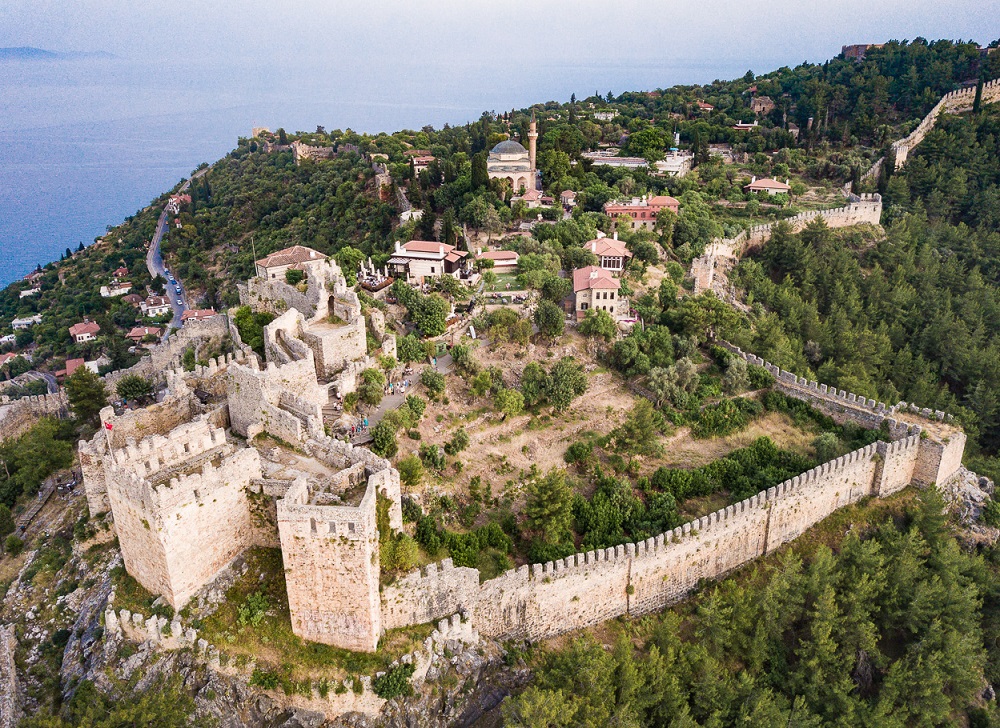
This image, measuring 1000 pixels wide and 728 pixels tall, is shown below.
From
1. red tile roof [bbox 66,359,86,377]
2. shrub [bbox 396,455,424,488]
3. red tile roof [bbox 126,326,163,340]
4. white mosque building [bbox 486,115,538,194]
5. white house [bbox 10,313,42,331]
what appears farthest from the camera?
white house [bbox 10,313,42,331]

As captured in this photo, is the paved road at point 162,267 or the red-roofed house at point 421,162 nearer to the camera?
the red-roofed house at point 421,162

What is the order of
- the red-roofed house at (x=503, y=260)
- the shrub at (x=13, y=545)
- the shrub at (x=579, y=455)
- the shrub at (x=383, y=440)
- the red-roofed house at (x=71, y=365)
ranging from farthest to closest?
the red-roofed house at (x=71, y=365) < the red-roofed house at (x=503, y=260) < the shrub at (x=579, y=455) < the shrub at (x=13, y=545) < the shrub at (x=383, y=440)

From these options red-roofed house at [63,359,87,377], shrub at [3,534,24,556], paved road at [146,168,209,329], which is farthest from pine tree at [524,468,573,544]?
paved road at [146,168,209,329]

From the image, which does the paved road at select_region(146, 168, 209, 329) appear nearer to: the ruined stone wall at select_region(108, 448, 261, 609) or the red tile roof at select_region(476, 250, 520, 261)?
the red tile roof at select_region(476, 250, 520, 261)

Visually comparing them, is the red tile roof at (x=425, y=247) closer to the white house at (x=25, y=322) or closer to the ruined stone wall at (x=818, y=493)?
the ruined stone wall at (x=818, y=493)

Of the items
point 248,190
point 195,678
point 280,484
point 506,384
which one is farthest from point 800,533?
point 248,190

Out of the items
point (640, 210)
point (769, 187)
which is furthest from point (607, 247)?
point (769, 187)

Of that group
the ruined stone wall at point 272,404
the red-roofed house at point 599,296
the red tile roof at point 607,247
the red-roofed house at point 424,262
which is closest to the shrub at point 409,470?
the ruined stone wall at point 272,404
